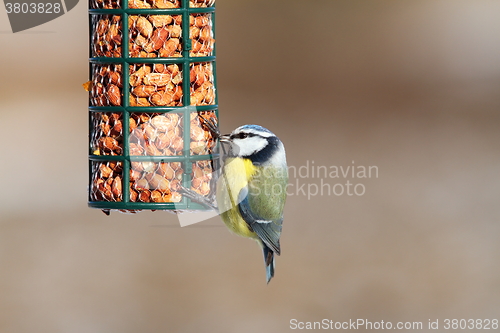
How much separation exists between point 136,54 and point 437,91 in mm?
5915

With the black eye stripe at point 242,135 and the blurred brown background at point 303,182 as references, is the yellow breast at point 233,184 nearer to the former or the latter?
the black eye stripe at point 242,135

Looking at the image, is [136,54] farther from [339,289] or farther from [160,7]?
[339,289]

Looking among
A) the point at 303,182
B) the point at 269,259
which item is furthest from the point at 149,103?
the point at 303,182

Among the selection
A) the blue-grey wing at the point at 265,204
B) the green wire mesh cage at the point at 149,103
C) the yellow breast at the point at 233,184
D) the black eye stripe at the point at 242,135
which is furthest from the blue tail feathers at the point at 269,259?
the black eye stripe at the point at 242,135

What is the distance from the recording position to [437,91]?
8.34 metres

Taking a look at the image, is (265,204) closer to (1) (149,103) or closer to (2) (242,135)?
(2) (242,135)

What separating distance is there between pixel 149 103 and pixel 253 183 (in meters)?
0.57

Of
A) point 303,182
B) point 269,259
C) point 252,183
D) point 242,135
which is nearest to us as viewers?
point 242,135

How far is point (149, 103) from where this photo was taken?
310 centimetres

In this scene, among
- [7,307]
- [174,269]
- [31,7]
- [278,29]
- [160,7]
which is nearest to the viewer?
[160,7]

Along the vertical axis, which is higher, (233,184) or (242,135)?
(242,135)

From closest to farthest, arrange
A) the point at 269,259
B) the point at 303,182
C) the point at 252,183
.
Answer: the point at 252,183 → the point at 269,259 → the point at 303,182

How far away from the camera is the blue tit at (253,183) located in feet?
10.2

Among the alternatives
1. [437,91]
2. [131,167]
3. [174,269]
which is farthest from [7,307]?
[437,91]
